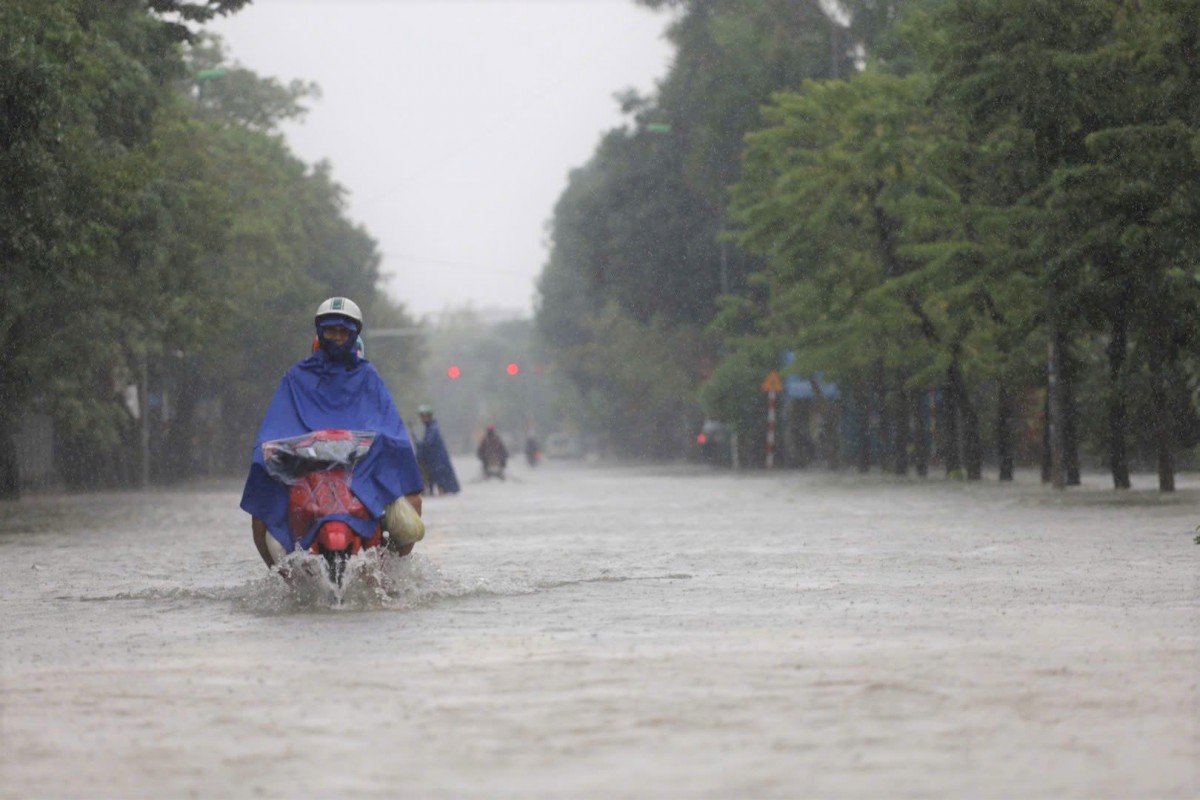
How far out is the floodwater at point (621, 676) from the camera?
6.23 metres

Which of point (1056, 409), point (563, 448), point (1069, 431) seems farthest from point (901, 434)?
point (563, 448)

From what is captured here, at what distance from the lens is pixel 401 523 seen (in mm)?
12422

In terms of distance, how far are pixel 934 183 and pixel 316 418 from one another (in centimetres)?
2404

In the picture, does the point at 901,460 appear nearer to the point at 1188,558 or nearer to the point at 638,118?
the point at 638,118

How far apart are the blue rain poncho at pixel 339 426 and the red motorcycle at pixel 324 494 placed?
0.06m

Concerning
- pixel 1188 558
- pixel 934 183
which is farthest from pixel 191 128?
pixel 1188 558

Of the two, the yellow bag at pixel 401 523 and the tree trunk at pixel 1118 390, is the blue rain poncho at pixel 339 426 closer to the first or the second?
the yellow bag at pixel 401 523

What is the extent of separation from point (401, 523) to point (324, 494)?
0.51m

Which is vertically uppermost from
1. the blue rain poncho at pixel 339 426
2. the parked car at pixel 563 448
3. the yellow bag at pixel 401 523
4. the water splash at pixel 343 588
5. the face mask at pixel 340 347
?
the parked car at pixel 563 448

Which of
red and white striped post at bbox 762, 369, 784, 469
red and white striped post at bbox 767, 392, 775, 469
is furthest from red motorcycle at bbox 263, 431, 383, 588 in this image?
red and white striped post at bbox 767, 392, 775, 469

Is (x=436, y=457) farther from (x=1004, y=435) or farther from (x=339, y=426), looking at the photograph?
(x=339, y=426)

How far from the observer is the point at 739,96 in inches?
2381

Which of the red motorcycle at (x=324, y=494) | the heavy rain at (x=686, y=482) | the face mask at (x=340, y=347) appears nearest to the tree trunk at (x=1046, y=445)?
the heavy rain at (x=686, y=482)

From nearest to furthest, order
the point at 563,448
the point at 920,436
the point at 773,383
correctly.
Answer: the point at 920,436 → the point at 773,383 → the point at 563,448
